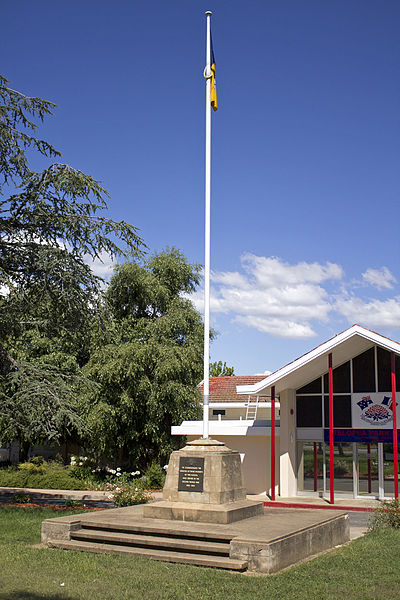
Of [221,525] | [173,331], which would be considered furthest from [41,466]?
[221,525]

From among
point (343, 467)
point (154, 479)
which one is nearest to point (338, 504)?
point (343, 467)

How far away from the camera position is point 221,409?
118ft

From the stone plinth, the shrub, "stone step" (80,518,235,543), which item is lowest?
the shrub

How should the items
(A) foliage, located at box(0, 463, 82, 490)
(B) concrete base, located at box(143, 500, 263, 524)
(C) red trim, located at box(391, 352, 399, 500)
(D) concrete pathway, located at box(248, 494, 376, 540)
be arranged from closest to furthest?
(B) concrete base, located at box(143, 500, 263, 524) < (D) concrete pathway, located at box(248, 494, 376, 540) < (C) red trim, located at box(391, 352, 399, 500) < (A) foliage, located at box(0, 463, 82, 490)

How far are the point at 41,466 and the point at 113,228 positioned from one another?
16.9 meters

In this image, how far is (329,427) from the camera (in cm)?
2281

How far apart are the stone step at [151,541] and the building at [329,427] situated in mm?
11717

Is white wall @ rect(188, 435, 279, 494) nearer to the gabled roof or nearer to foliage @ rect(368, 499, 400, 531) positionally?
the gabled roof

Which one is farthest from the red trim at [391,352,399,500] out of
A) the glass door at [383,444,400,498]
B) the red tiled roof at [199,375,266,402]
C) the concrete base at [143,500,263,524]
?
the red tiled roof at [199,375,266,402]

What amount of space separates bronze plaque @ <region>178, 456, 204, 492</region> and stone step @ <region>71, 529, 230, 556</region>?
1609 millimetres

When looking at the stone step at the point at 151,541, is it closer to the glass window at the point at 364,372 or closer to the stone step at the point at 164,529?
the stone step at the point at 164,529

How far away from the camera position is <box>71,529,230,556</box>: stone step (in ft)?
33.1

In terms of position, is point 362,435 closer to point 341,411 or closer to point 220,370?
point 341,411

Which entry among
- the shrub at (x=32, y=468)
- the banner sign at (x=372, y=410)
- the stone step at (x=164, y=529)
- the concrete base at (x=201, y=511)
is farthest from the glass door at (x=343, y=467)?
the shrub at (x=32, y=468)
